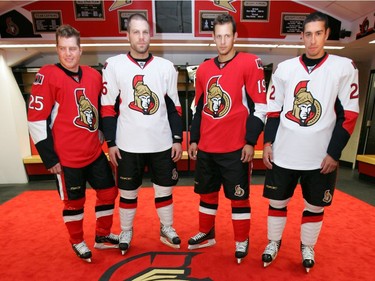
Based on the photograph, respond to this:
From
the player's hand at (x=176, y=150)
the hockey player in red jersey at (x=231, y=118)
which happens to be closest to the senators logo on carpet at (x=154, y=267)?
the hockey player in red jersey at (x=231, y=118)

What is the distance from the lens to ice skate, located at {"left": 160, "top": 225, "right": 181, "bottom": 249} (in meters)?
2.06

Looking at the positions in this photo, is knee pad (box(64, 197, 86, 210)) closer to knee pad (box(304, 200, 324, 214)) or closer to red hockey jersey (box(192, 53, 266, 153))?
red hockey jersey (box(192, 53, 266, 153))

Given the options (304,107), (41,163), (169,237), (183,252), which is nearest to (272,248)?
(183,252)

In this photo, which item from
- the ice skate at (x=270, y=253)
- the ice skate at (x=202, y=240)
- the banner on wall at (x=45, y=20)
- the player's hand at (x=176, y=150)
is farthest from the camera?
the banner on wall at (x=45, y=20)

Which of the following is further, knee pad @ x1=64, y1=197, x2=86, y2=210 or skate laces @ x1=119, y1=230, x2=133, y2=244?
skate laces @ x1=119, y1=230, x2=133, y2=244

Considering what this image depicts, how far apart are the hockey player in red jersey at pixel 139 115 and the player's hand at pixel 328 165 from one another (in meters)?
1.01

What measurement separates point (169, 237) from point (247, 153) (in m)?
0.99

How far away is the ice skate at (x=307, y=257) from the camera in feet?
5.73

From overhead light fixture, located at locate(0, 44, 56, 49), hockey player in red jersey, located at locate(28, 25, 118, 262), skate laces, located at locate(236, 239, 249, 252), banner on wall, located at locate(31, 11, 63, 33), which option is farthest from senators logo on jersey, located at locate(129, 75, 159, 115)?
overhead light fixture, located at locate(0, 44, 56, 49)

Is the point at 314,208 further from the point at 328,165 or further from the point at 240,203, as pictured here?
the point at 240,203

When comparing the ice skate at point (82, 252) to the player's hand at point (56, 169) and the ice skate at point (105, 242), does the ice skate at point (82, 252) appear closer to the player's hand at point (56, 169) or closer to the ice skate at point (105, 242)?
the ice skate at point (105, 242)

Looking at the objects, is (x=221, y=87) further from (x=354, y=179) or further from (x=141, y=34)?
(x=354, y=179)

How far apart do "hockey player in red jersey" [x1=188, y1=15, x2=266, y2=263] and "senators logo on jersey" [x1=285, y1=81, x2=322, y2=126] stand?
208 mm

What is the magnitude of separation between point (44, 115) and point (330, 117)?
1887mm
